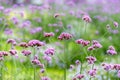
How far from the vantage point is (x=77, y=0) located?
17.7m

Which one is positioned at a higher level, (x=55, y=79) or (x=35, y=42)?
(x=35, y=42)

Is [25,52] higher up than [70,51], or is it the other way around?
[25,52]

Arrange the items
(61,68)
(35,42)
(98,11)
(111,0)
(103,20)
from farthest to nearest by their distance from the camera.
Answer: (111,0) → (98,11) → (103,20) → (61,68) → (35,42)

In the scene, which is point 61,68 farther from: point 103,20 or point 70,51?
point 103,20

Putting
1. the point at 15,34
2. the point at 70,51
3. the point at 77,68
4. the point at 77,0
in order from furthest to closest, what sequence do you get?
the point at 77,0
the point at 15,34
the point at 70,51
the point at 77,68

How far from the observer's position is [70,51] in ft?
18.8

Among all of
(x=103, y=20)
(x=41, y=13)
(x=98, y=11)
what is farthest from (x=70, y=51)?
(x=98, y=11)

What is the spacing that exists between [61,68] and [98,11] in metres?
4.66

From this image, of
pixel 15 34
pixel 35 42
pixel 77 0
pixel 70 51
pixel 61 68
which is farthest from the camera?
pixel 77 0

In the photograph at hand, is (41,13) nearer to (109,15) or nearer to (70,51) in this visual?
(109,15)

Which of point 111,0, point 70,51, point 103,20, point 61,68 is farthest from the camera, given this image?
point 111,0

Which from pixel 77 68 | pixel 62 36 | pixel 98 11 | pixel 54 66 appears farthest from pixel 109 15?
pixel 62 36

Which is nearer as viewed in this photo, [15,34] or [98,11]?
[15,34]

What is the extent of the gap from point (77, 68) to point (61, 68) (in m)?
0.68
